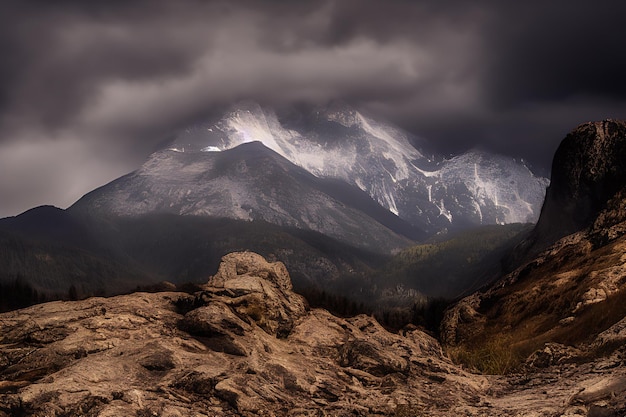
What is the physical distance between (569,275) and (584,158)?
1013 inches

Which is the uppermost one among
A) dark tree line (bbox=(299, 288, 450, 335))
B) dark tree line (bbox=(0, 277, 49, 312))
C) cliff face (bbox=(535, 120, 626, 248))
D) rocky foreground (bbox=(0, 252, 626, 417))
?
cliff face (bbox=(535, 120, 626, 248))

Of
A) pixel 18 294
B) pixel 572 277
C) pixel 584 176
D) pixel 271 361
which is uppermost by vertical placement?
pixel 584 176

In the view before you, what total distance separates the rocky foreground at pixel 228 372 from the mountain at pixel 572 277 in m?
6.44

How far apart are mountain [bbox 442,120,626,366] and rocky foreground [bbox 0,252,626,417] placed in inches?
254

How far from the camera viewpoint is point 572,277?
44.7 metres

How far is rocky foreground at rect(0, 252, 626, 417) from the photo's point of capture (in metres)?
16.8

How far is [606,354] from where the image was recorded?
74.0 feet

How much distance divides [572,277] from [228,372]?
36.2 meters

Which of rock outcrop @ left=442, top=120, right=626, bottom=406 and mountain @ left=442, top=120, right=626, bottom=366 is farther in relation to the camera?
mountain @ left=442, top=120, right=626, bottom=366

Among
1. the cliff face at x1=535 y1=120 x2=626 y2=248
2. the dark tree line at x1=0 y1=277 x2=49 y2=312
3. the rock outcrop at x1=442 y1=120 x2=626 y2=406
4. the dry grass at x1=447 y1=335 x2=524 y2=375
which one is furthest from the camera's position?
the dark tree line at x1=0 y1=277 x2=49 y2=312

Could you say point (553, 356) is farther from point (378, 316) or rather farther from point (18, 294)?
point (18, 294)

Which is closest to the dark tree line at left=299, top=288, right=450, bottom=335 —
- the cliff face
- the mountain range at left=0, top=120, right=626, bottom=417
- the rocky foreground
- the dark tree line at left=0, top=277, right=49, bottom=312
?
the mountain range at left=0, top=120, right=626, bottom=417

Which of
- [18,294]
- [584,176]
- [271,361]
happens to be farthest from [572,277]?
[18,294]

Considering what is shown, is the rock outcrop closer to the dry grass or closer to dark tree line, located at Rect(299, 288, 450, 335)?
the dry grass
